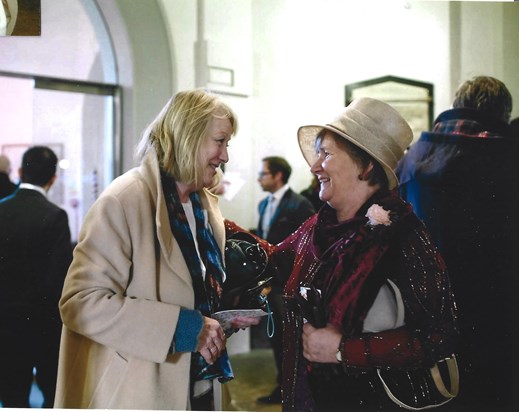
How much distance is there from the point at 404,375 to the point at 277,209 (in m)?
0.85

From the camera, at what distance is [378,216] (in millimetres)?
1863

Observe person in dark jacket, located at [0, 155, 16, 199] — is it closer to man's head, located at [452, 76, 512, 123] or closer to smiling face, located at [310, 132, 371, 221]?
smiling face, located at [310, 132, 371, 221]

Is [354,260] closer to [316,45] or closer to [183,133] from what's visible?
[183,133]

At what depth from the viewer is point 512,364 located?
7.72 feet

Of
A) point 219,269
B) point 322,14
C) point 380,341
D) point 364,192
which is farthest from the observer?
point 322,14

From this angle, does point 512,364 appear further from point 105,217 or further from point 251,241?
point 105,217

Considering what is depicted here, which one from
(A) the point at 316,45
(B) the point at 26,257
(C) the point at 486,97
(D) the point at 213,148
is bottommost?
(B) the point at 26,257

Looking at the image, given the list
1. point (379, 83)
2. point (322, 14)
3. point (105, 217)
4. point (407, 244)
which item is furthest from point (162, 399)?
point (322, 14)

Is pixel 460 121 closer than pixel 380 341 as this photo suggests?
No

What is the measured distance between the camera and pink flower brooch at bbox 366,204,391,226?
1861 millimetres

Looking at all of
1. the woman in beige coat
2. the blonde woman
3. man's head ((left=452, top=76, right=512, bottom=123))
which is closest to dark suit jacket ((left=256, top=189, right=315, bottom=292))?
the woman in beige coat

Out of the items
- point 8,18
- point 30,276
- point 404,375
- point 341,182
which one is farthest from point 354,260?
point 8,18

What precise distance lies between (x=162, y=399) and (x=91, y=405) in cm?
27

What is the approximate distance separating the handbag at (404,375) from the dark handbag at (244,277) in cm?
47
